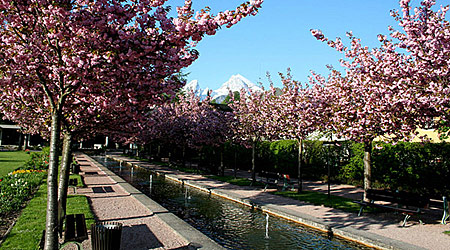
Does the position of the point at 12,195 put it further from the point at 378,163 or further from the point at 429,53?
the point at 378,163

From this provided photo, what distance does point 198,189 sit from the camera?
60.7ft

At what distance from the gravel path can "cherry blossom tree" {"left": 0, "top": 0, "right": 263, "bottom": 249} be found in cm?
239

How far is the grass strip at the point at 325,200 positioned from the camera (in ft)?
44.3

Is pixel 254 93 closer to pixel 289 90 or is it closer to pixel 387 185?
pixel 289 90

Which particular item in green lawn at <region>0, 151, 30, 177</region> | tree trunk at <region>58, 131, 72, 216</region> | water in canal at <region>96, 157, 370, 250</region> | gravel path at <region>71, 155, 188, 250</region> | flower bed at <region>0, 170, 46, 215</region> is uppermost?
tree trunk at <region>58, 131, 72, 216</region>

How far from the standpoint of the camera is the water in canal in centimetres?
908

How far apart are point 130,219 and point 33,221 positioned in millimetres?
2628

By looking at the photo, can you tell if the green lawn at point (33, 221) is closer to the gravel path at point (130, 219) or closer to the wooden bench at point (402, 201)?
the gravel path at point (130, 219)

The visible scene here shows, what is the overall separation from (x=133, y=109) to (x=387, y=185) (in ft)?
49.7

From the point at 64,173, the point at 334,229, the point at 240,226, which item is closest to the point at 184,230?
the point at 240,226

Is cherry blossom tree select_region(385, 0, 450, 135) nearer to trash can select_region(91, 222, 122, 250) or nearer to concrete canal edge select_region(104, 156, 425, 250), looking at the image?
concrete canal edge select_region(104, 156, 425, 250)

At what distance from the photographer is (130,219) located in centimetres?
1025

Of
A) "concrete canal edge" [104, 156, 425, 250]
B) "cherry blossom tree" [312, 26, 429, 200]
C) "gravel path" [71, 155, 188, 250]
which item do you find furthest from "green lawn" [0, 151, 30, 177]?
"cherry blossom tree" [312, 26, 429, 200]

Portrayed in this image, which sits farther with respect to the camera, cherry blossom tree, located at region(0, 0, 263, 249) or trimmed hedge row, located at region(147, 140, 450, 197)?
trimmed hedge row, located at region(147, 140, 450, 197)
